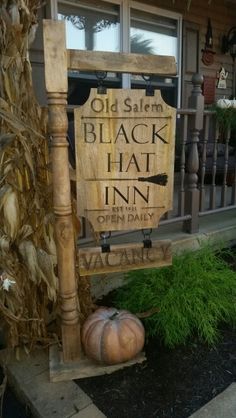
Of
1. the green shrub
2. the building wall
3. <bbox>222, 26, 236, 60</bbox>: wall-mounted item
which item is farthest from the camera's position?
<bbox>222, 26, 236, 60</bbox>: wall-mounted item

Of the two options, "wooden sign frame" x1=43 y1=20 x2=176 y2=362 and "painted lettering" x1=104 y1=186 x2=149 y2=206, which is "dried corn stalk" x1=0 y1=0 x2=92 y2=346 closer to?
"wooden sign frame" x1=43 y1=20 x2=176 y2=362

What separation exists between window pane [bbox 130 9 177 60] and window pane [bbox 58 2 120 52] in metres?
0.27

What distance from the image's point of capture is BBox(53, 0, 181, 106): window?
11.6 ft

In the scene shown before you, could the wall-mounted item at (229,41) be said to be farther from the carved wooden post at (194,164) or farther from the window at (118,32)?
the carved wooden post at (194,164)

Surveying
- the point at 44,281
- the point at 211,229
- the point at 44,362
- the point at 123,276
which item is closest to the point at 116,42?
the point at 211,229

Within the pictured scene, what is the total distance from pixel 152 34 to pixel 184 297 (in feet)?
11.7

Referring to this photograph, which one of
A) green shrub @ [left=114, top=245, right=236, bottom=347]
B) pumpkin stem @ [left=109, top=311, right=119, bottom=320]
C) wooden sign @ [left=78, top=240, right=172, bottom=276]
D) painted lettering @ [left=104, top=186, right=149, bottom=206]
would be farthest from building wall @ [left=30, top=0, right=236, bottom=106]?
pumpkin stem @ [left=109, top=311, right=119, bottom=320]

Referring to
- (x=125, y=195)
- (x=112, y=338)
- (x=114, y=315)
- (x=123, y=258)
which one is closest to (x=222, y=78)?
(x=125, y=195)

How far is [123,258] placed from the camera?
1.59 m

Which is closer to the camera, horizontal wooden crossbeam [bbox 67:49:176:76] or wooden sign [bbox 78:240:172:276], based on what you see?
horizontal wooden crossbeam [bbox 67:49:176:76]

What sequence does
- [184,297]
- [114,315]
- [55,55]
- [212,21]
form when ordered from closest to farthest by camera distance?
[55,55]
[114,315]
[184,297]
[212,21]

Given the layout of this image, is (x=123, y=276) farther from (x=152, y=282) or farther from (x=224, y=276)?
(x=224, y=276)

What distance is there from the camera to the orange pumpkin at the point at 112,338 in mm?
1553

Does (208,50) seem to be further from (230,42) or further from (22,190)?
(22,190)
